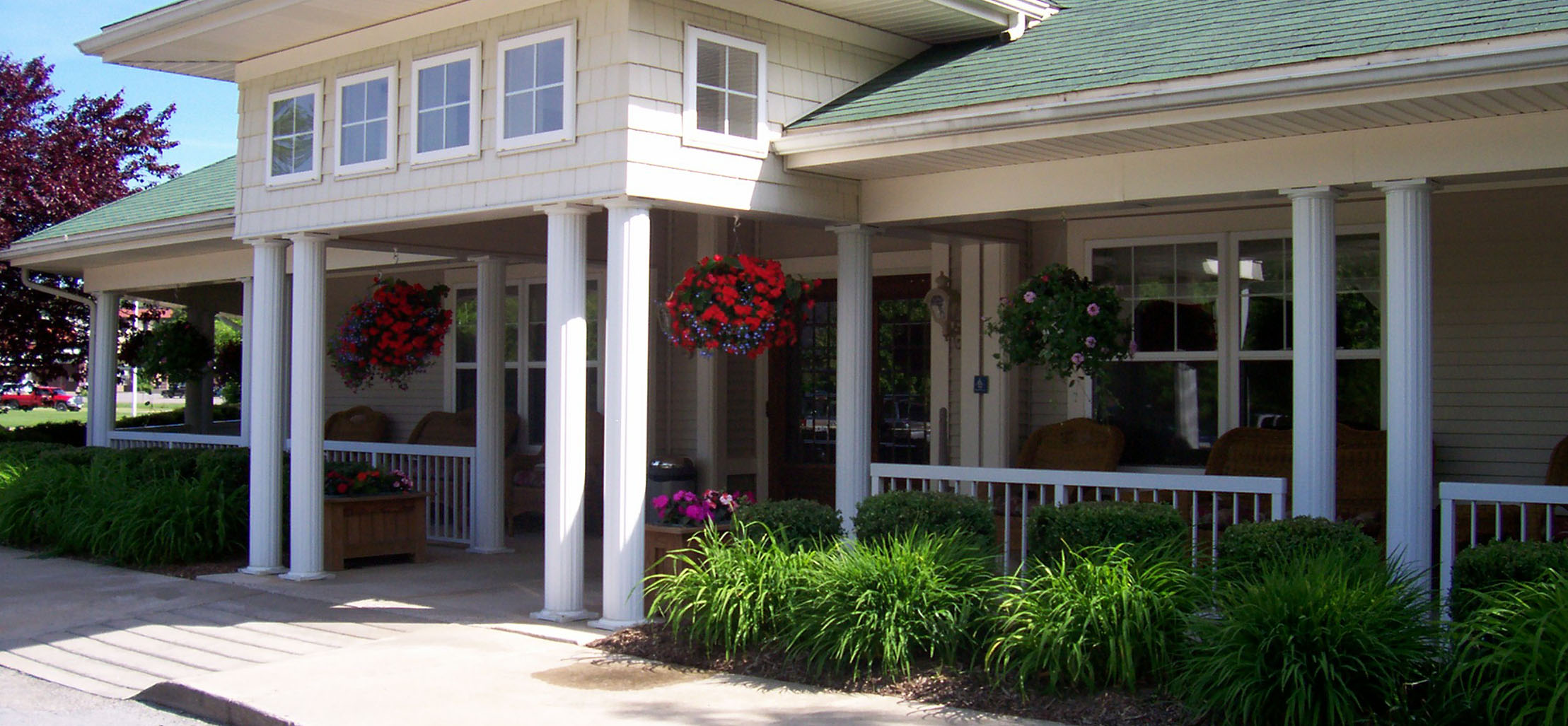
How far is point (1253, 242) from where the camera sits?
31.6ft

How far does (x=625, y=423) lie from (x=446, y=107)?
2578 millimetres

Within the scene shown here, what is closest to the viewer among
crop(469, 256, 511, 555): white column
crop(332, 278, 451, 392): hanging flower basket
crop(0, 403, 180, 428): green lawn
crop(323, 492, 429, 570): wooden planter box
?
crop(323, 492, 429, 570): wooden planter box

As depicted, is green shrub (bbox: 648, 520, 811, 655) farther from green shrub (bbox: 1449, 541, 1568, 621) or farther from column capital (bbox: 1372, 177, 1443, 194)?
column capital (bbox: 1372, 177, 1443, 194)

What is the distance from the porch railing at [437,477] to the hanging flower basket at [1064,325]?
5.29 meters

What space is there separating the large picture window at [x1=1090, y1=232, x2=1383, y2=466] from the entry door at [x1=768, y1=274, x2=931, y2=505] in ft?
5.75

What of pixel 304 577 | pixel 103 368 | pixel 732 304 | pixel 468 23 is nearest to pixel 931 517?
pixel 732 304

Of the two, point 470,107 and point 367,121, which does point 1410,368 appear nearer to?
point 470,107

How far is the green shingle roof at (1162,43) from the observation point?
6.54 m

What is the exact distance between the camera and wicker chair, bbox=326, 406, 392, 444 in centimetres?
1587

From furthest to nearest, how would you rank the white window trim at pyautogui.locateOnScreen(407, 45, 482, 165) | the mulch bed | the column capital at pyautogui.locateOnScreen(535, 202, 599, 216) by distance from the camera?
the white window trim at pyautogui.locateOnScreen(407, 45, 482, 165) < the column capital at pyautogui.locateOnScreen(535, 202, 599, 216) < the mulch bed

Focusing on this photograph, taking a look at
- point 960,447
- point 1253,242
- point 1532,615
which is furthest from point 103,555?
point 1532,615

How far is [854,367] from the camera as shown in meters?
9.17

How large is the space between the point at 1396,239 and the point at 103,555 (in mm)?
10391

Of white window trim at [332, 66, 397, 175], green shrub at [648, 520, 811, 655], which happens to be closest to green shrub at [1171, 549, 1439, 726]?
green shrub at [648, 520, 811, 655]
